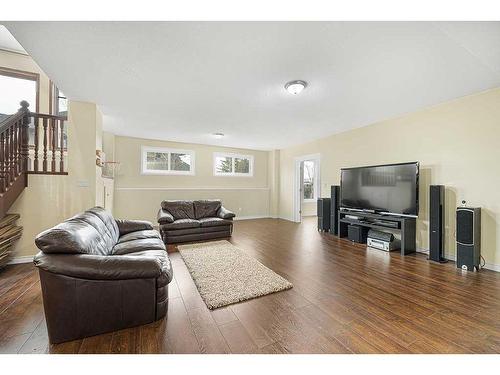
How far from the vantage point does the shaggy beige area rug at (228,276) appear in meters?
2.12

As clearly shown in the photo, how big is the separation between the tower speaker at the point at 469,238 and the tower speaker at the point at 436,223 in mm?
261

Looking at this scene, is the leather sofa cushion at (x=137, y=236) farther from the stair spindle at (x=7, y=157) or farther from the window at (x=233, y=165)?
the window at (x=233, y=165)

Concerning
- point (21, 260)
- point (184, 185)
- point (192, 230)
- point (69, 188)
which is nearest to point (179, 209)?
point (192, 230)

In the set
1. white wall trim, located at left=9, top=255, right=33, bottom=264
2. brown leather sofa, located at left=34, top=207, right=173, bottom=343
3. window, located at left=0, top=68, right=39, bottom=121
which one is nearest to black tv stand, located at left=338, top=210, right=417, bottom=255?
brown leather sofa, located at left=34, top=207, right=173, bottom=343

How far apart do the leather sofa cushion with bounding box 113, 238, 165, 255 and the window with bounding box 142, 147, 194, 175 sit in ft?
12.8

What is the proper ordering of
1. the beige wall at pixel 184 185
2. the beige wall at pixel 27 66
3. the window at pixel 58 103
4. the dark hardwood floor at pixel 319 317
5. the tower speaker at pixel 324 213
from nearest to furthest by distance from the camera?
1. the dark hardwood floor at pixel 319 317
2. the beige wall at pixel 27 66
3. the window at pixel 58 103
4. the tower speaker at pixel 324 213
5. the beige wall at pixel 184 185

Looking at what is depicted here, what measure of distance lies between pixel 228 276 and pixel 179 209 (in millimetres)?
2641

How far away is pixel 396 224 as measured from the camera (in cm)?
361

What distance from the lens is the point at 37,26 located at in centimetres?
173

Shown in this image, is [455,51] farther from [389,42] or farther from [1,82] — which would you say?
[1,82]

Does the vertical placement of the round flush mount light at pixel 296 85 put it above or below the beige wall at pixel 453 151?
above

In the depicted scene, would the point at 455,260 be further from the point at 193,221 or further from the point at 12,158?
the point at 12,158

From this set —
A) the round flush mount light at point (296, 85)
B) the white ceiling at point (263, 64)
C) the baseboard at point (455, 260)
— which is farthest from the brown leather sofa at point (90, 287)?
the baseboard at point (455, 260)
